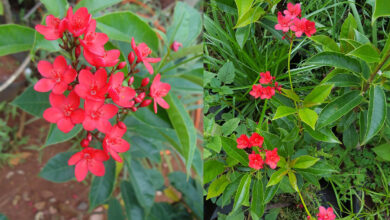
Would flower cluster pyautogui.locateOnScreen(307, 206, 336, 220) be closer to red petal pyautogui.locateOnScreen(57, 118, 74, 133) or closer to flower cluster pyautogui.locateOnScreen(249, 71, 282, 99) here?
flower cluster pyautogui.locateOnScreen(249, 71, 282, 99)

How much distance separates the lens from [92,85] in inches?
21.4

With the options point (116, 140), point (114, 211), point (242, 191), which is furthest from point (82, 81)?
point (114, 211)

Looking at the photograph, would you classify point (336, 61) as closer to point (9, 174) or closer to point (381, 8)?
point (381, 8)

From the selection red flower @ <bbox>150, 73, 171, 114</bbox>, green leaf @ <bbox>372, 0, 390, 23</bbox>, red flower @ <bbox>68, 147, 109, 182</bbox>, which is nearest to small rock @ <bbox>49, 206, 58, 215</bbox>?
red flower @ <bbox>68, 147, 109, 182</bbox>

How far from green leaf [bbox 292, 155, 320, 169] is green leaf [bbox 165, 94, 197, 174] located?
0.19 m

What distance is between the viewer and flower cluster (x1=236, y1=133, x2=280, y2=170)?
612 mm

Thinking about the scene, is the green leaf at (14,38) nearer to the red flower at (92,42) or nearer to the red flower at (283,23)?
the red flower at (92,42)

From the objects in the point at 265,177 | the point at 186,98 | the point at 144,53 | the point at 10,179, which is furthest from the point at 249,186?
the point at 10,179

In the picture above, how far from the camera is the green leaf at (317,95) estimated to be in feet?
1.87

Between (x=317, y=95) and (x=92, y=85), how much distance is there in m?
0.38

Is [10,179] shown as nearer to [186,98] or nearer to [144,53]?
[186,98]

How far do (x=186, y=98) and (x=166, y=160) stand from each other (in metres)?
0.30

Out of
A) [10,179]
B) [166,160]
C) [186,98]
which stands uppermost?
[186,98]

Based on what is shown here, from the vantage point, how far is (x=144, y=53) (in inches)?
25.7
